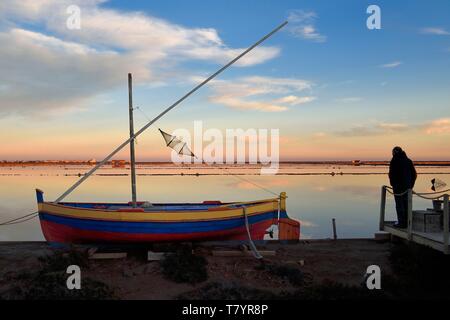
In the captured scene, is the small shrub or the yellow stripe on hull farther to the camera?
the yellow stripe on hull

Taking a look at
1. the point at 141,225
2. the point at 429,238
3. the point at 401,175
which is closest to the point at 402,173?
the point at 401,175

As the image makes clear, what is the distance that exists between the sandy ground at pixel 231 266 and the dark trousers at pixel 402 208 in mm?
1570

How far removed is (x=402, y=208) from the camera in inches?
445

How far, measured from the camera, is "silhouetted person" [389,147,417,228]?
10969mm

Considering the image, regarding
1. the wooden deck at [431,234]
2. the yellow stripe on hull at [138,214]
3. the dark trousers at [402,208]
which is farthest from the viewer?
the yellow stripe on hull at [138,214]

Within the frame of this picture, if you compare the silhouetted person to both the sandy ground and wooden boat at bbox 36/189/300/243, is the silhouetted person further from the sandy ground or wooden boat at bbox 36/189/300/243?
wooden boat at bbox 36/189/300/243

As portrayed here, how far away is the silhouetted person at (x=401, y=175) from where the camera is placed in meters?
11.0

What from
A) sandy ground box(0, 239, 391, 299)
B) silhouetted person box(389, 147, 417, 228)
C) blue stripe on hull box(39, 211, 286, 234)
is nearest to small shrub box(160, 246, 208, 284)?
sandy ground box(0, 239, 391, 299)

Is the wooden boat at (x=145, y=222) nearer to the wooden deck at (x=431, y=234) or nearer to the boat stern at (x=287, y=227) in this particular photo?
the boat stern at (x=287, y=227)

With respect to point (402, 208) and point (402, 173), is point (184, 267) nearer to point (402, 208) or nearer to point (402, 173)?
point (402, 208)

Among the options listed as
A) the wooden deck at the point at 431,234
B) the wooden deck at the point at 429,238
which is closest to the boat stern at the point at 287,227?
the wooden deck at the point at 431,234
